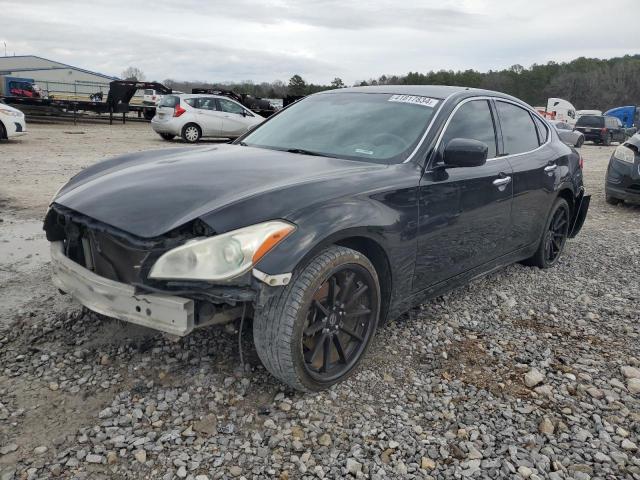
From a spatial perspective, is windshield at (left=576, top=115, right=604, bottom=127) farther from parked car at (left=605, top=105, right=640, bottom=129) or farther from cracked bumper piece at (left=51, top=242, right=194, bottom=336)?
cracked bumper piece at (left=51, top=242, right=194, bottom=336)

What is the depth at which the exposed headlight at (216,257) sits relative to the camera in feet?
7.59

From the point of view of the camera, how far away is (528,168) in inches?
170

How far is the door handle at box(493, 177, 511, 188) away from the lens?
3.83 m

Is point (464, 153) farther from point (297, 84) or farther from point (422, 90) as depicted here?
point (297, 84)

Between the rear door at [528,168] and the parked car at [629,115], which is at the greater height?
the parked car at [629,115]

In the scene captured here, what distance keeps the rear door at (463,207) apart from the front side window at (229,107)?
13.9 meters

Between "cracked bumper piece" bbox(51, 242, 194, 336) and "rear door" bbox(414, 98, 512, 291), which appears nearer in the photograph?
"cracked bumper piece" bbox(51, 242, 194, 336)

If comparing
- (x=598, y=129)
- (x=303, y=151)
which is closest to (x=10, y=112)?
(x=303, y=151)

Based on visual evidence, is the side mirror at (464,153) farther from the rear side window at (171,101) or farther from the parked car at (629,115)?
the parked car at (629,115)

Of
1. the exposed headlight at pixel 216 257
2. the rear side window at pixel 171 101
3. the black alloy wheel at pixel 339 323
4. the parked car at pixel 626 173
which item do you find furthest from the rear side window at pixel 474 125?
the rear side window at pixel 171 101

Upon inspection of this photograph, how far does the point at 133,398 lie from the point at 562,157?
422 centimetres

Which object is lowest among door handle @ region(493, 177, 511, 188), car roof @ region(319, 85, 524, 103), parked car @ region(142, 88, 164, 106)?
door handle @ region(493, 177, 511, 188)

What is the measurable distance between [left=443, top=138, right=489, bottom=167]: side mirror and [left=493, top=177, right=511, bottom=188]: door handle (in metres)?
0.66

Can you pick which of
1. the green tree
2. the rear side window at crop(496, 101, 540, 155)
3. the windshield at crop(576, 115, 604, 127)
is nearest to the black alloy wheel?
the rear side window at crop(496, 101, 540, 155)
